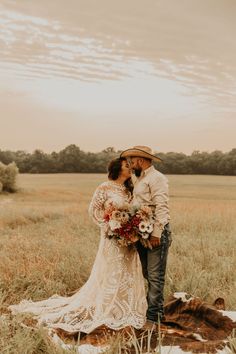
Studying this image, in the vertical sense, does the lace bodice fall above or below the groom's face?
below

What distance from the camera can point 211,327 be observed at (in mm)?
6605

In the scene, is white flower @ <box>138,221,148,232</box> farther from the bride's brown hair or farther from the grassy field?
the grassy field

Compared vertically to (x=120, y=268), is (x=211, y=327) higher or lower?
lower

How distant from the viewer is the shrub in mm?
35219

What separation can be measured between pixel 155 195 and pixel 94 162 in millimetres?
31217

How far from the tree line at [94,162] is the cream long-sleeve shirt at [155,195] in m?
29.1

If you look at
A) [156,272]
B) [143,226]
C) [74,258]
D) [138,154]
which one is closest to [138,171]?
[138,154]

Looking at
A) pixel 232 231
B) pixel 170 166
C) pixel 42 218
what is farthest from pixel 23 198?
pixel 232 231

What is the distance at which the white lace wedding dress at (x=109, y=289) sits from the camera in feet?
21.7

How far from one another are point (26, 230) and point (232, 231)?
5797 millimetres

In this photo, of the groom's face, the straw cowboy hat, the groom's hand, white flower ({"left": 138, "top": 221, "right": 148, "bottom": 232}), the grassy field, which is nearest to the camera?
white flower ({"left": 138, "top": 221, "right": 148, "bottom": 232})

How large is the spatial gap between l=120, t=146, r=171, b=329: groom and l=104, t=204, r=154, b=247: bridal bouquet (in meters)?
0.11

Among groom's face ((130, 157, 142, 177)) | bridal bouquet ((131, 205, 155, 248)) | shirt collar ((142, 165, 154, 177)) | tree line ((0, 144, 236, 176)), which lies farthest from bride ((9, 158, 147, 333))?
tree line ((0, 144, 236, 176))

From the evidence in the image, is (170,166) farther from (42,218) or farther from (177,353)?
(177,353)
